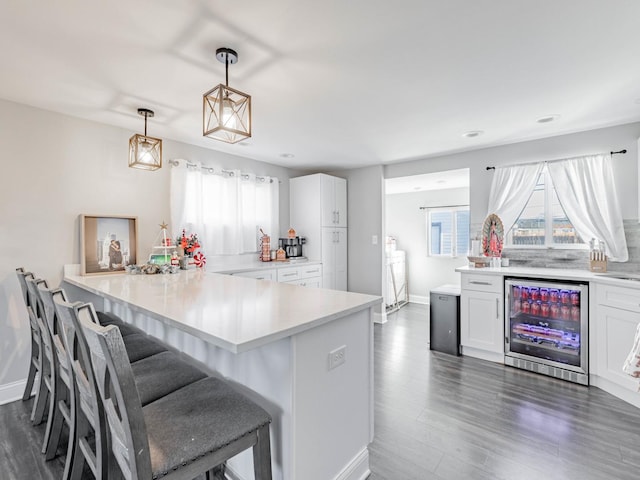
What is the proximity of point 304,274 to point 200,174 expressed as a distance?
184cm

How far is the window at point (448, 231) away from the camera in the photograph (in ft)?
19.1

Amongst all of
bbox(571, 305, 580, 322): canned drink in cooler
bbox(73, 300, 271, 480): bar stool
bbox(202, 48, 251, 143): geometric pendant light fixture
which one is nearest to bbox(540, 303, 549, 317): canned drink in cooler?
bbox(571, 305, 580, 322): canned drink in cooler

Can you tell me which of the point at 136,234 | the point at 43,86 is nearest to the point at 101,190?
the point at 136,234

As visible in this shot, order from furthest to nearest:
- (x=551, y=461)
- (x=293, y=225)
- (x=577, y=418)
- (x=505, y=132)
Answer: (x=293, y=225)
(x=505, y=132)
(x=577, y=418)
(x=551, y=461)

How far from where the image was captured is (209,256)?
3.80 meters

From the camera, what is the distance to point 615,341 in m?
2.55

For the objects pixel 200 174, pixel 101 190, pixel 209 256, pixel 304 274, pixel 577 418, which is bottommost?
pixel 577 418

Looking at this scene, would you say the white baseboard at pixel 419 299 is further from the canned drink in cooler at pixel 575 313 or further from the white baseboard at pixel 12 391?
the white baseboard at pixel 12 391

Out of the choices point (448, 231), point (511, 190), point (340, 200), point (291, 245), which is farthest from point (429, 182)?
point (291, 245)

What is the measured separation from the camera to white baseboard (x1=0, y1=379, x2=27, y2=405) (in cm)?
245

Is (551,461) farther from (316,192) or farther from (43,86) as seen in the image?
(43,86)

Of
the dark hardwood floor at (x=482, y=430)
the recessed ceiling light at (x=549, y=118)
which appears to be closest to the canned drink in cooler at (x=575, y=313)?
the dark hardwood floor at (x=482, y=430)

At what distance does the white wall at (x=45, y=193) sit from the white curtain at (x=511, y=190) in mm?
3982

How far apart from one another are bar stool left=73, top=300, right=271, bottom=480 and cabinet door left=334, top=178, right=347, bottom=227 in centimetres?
369
